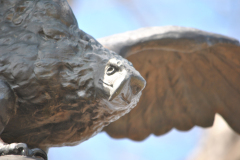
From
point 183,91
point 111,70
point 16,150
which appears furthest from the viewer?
point 183,91

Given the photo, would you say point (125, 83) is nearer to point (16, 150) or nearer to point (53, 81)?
point (53, 81)

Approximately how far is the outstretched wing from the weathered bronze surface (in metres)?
1.22

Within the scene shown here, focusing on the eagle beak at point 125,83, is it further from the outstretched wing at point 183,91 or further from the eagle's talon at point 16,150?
the outstretched wing at point 183,91

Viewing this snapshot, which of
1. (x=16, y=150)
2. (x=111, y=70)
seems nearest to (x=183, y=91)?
(x=111, y=70)

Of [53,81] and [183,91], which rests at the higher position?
[53,81]

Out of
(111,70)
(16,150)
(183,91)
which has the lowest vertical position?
(183,91)

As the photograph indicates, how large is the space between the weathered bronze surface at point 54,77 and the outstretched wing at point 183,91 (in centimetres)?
122

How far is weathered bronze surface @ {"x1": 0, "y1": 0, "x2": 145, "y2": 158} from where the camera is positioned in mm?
1609

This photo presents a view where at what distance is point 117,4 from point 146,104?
15.9ft

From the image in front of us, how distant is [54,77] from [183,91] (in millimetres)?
1675

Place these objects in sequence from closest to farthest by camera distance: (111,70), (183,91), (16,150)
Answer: (16,150), (111,70), (183,91)

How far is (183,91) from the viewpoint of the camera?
124 inches

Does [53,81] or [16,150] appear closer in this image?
[16,150]

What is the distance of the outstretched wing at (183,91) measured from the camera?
9.78 feet
